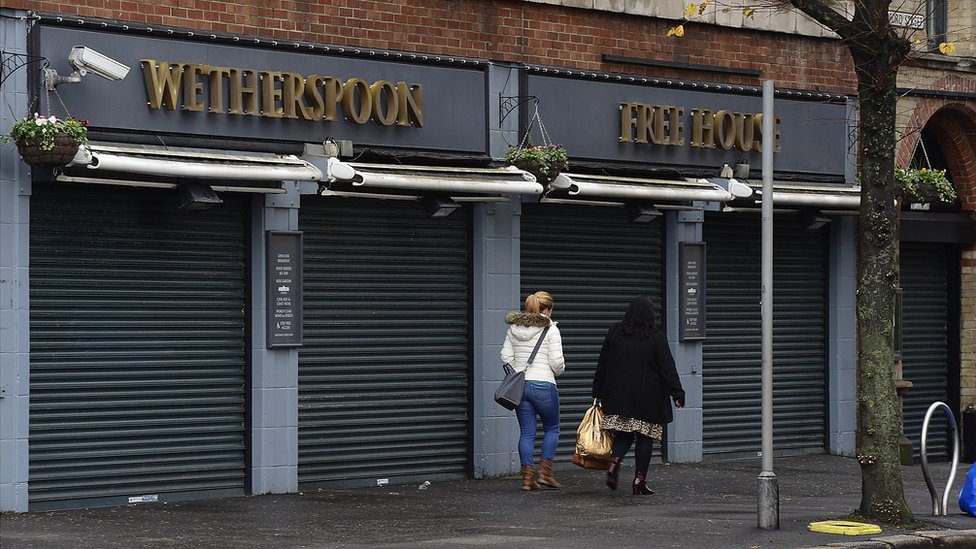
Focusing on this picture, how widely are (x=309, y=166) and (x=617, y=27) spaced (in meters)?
4.55

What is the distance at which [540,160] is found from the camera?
15.2 meters

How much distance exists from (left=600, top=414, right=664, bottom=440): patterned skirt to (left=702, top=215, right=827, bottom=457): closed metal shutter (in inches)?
149

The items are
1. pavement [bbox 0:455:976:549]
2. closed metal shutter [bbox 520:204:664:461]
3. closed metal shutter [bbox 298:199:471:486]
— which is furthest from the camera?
closed metal shutter [bbox 520:204:664:461]

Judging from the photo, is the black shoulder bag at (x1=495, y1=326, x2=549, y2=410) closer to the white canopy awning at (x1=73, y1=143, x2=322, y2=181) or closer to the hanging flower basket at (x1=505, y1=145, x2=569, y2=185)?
the hanging flower basket at (x1=505, y1=145, x2=569, y2=185)

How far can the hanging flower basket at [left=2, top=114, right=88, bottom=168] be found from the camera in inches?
470

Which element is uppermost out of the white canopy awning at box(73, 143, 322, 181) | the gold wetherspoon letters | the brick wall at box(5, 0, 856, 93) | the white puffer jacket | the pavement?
the brick wall at box(5, 0, 856, 93)

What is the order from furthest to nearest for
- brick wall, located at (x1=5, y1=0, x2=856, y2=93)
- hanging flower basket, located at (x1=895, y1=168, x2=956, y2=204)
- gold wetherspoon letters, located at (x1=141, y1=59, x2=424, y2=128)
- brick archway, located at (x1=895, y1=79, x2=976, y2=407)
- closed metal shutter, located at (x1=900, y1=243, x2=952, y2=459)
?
brick archway, located at (x1=895, y1=79, x2=976, y2=407)
closed metal shutter, located at (x1=900, y1=243, x2=952, y2=459)
hanging flower basket, located at (x1=895, y1=168, x2=956, y2=204)
brick wall, located at (x1=5, y1=0, x2=856, y2=93)
gold wetherspoon letters, located at (x1=141, y1=59, x2=424, y2=128)

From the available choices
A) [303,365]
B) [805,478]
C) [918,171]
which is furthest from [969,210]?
[303,365]

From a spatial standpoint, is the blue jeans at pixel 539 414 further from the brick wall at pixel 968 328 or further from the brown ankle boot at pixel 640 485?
the brick wall at pixel 968 328

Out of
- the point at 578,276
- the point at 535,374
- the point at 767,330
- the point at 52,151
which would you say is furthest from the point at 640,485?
the point at 52,151

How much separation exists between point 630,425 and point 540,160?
9.34 ft

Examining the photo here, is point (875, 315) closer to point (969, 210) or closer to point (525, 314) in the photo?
point (525, 314)

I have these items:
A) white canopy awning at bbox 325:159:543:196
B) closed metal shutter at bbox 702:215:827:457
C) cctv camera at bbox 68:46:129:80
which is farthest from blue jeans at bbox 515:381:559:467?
cctv camera at bbox 68:46:129:80

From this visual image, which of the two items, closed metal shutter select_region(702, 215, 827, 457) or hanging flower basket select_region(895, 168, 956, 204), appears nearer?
closed metal shutter select_region(702, 215, 827, 457)
